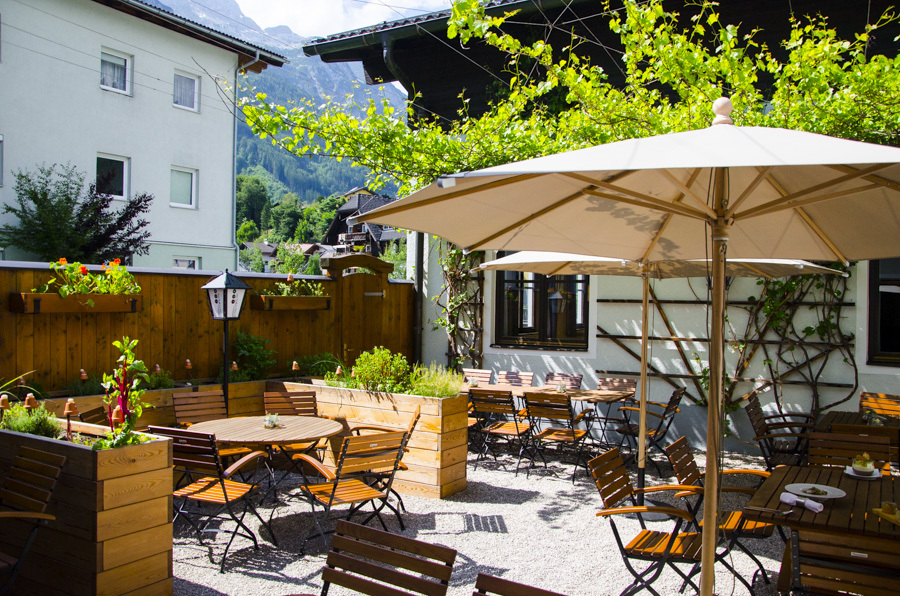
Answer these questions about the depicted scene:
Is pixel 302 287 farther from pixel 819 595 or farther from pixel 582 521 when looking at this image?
pixel 819 595

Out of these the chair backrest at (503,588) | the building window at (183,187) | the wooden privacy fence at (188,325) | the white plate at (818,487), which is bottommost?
the white plate at (818,487)

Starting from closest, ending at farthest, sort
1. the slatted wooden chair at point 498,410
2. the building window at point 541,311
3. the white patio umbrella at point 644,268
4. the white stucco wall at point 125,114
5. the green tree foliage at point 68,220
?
the white patio umbrella at point 644,268
the slatted wooden chair at point 498,410
the building window at point 541,311
the green tree foliage at point 68,220
the white stucco wall at point 125,114

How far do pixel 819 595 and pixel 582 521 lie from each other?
Result: 2.50 metres

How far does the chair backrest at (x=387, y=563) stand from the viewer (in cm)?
250

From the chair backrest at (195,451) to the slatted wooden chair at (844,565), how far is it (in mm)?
3442

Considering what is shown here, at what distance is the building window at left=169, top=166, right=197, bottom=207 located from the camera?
1936cm

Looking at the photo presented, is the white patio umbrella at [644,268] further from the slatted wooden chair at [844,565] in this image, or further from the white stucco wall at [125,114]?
the white stucco wall at [125,114]

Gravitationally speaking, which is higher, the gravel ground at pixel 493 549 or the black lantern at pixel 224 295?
the black lantern at pixel 224 295

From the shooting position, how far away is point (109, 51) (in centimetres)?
1780

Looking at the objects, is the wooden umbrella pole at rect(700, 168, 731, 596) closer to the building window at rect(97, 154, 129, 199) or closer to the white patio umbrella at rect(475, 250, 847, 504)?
the white patio umbrella at rect(475, 250, 847, 504)

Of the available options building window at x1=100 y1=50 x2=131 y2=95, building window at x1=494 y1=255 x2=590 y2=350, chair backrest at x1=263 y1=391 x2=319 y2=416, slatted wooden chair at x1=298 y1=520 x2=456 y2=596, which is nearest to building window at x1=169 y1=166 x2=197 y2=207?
building window at x1=100 y1=50 x2=131 y2=95

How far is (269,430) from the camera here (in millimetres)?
5359

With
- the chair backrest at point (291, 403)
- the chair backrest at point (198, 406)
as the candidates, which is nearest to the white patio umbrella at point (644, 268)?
the chair backrest at point (291, 403)

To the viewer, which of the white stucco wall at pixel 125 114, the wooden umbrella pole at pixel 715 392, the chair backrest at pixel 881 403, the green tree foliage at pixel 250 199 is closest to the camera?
the wooden umbrella pole at pixel 715 392
